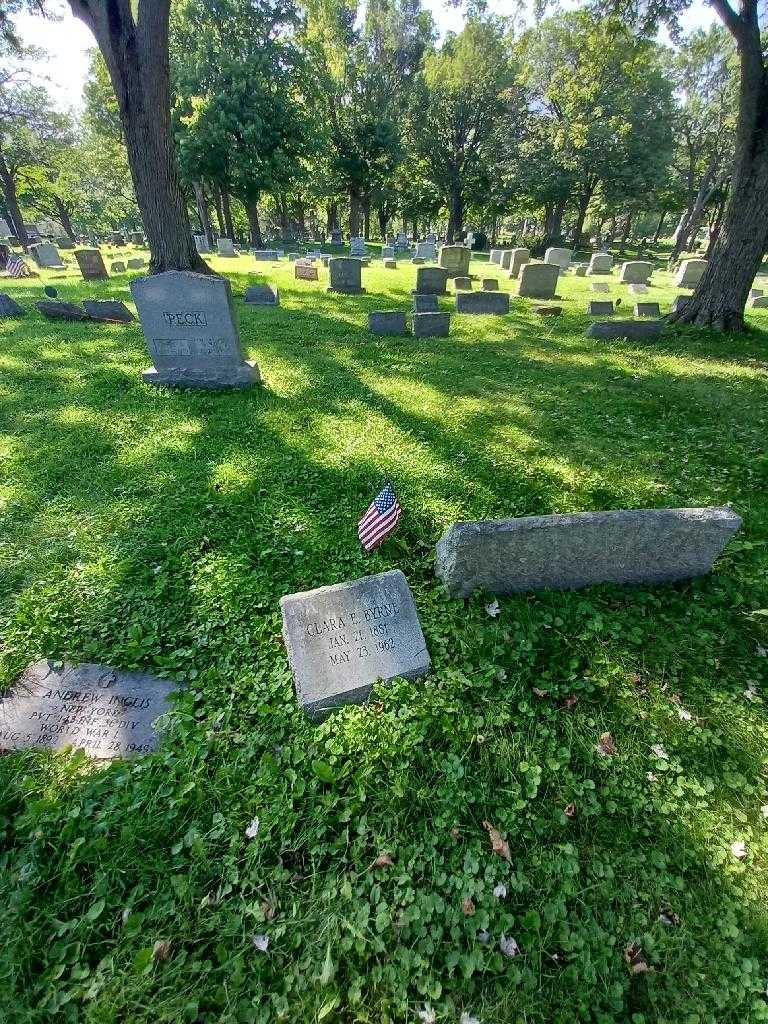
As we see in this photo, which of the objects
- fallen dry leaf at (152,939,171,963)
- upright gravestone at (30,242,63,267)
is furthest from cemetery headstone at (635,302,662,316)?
upright gravestone at (30,242,63,267)

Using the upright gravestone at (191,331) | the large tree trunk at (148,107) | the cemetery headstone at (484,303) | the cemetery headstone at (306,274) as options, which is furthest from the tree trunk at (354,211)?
the upright gravestone at (191,331)

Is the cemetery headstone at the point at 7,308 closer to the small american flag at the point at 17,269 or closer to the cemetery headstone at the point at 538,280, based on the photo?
the small american flag at the point at 17,269

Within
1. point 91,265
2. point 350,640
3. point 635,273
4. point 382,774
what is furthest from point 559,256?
point 382,774

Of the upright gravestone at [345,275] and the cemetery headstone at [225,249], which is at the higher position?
the upright gravestone at [345,275]

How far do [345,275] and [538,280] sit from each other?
240 inches

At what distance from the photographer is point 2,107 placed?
28.1 meters

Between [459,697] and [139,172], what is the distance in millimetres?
12309

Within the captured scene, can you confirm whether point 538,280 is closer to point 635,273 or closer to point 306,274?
point 635,273

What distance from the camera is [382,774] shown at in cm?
235

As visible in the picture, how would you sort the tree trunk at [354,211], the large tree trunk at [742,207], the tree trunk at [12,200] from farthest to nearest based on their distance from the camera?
the tree trunk at [354,211], the tree trunk at [12,200], the large tree trunk at [742,207]

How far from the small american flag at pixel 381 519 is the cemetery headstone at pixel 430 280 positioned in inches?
494

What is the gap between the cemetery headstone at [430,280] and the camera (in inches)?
545

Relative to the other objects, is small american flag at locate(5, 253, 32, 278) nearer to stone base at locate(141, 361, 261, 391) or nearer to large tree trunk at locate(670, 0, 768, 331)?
stone base at locate(141, 361, 261, 391)

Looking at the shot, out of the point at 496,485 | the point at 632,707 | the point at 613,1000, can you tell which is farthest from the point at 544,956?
the point at 496,485
